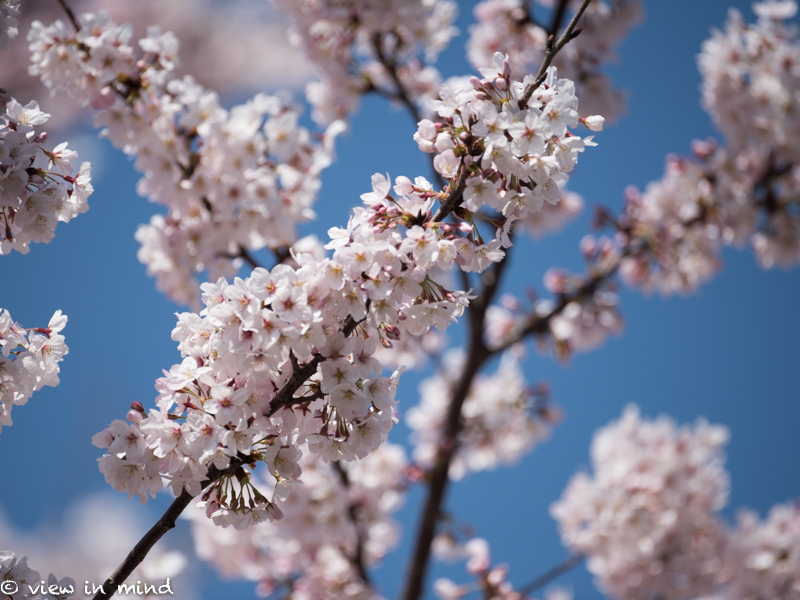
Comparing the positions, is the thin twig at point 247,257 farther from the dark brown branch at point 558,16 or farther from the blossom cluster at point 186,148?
the dark brown branch at point 558,16

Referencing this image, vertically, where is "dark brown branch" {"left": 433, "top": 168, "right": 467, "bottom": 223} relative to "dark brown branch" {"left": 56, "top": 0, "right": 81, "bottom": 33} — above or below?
below

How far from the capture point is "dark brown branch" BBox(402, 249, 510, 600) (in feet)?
12.6

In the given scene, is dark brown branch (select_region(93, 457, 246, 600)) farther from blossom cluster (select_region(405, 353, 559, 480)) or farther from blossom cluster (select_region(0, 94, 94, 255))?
blossom cluster (select_region(405, 353, 559, 480))

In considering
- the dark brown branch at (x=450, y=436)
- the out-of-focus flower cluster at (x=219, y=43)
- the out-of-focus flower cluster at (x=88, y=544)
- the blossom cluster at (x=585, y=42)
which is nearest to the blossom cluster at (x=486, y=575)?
the dark brown branch at (x=450, y=436)

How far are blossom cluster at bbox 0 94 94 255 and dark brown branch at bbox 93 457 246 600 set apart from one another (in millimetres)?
898

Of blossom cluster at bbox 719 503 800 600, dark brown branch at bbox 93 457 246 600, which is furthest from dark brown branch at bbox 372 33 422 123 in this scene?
blossom cluster at bbox 719 503 800 600

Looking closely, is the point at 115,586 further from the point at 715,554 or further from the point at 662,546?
the point at 715,554

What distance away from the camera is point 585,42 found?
3.63 meters

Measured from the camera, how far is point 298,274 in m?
1.47

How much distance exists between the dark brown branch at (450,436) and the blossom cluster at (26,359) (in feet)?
8.87

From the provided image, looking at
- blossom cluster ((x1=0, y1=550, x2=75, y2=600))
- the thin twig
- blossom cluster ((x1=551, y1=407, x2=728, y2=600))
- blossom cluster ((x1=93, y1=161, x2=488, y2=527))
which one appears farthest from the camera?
blossom cluster ((x1=551, y1=407, x2=728, y2=600))

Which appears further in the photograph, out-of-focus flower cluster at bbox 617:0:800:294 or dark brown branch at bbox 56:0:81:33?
out-of-focus flower cluster at bbox 617:0:800:294

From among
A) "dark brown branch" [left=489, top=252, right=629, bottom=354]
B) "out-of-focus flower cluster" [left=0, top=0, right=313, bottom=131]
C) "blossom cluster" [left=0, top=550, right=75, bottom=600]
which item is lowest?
"blossom cluster" [left=0, top=550, right=75, bottom=600]

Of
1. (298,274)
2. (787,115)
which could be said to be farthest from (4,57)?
(787,115)
